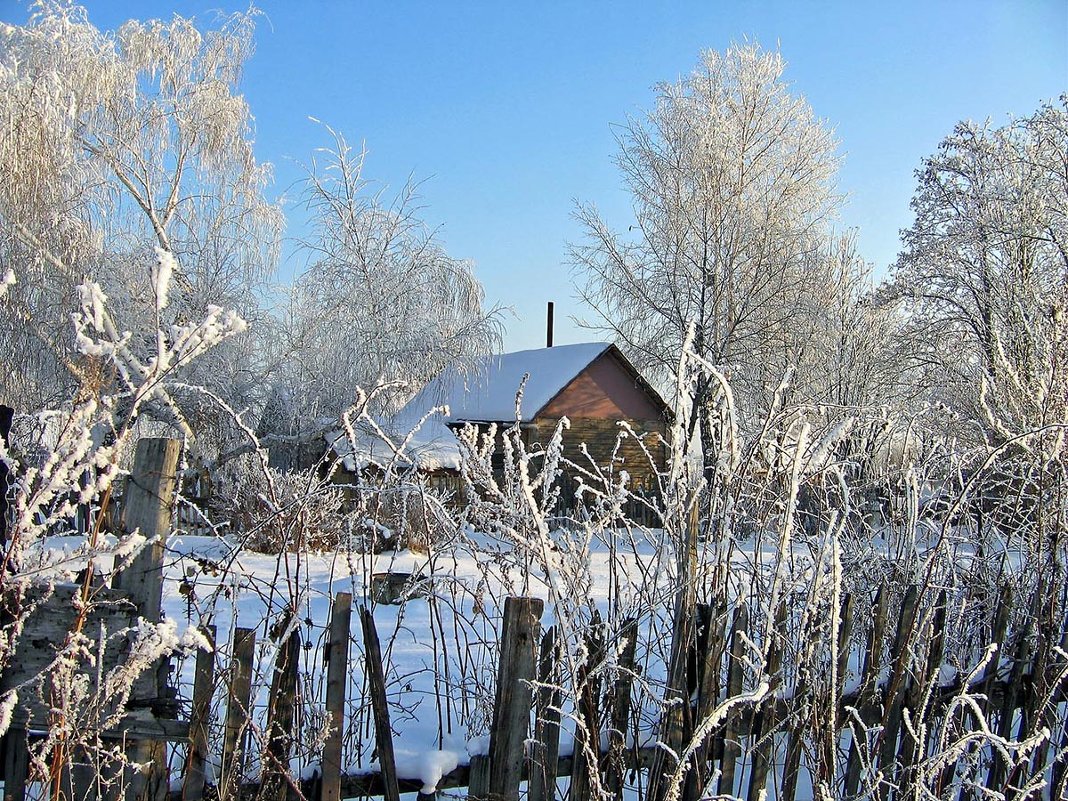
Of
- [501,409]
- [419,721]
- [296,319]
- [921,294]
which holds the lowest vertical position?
[419,721]

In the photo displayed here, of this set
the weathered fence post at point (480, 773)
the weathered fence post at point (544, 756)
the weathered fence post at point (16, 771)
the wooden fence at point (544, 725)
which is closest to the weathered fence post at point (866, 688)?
the wooden fence at point (544, 725)

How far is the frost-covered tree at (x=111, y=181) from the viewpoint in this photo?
11.8 metres

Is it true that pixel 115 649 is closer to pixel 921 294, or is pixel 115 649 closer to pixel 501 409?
pixel 501 409

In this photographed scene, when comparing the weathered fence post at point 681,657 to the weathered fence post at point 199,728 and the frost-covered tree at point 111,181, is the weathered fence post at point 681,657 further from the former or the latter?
the frost-covered tree at point 111,181

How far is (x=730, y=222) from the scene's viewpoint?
16.6m

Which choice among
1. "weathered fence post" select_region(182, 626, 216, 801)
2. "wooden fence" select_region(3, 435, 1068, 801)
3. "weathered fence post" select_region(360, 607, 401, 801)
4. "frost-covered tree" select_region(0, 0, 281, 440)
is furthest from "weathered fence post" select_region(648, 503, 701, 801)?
"frost-covered tree" select_region(0, 0, 281, 440)

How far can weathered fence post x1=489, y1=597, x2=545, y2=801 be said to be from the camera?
83.0 inches

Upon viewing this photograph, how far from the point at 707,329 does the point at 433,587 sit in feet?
49.3

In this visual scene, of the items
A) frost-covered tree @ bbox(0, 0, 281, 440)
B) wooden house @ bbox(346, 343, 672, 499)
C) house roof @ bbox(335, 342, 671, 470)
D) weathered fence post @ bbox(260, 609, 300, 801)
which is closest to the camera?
weathered fence post @ bbox(260, 609, 300, 801)

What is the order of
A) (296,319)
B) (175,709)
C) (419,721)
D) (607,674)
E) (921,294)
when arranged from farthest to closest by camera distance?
(921,294) → (296,319) → (419,721) → (607,674) → (175,709)

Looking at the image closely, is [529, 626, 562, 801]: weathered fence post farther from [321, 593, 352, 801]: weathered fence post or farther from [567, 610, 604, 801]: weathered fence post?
[321, 593, 352, 801]: weathered fence post

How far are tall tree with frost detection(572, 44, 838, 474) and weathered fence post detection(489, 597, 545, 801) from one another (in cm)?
1451

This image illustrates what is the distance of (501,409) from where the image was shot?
18.4 metres

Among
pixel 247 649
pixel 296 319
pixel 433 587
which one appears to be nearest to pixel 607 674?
pixel 433 587
